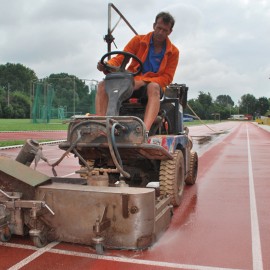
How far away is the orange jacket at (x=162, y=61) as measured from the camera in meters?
5.40

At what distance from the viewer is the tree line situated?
37994 millimetres

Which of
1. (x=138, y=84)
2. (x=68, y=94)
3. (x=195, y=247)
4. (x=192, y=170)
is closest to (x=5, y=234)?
(x=195, y=247)

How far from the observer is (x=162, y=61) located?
5.48 meters

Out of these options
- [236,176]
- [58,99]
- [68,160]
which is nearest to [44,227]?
[236,176]

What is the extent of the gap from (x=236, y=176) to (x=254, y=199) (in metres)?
2.49

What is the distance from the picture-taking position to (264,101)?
15775 cm

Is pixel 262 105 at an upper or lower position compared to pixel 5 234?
upper

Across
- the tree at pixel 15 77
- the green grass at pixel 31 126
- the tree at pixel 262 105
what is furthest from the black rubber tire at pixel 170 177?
the tree at pixel 262 105

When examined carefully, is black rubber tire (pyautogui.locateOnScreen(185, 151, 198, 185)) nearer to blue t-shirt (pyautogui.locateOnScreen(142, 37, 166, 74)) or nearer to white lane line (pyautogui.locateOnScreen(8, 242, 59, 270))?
blue t-shirt (pyautogui.locateOnScreen(142, 37, 166, 74))

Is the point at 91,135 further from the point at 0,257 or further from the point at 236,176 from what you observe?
the point at 236,176

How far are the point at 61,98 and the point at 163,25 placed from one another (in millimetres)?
37999

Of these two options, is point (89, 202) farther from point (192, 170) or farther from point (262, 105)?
point (262, 105)

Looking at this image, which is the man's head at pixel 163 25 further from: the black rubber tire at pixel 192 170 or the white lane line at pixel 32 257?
the white lane line at pixel 32 257

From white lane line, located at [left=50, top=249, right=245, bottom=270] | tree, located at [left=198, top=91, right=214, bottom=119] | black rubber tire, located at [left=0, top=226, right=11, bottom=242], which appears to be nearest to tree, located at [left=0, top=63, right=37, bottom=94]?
tree, located at [left=198, top=91, right=214, bottom=119]
